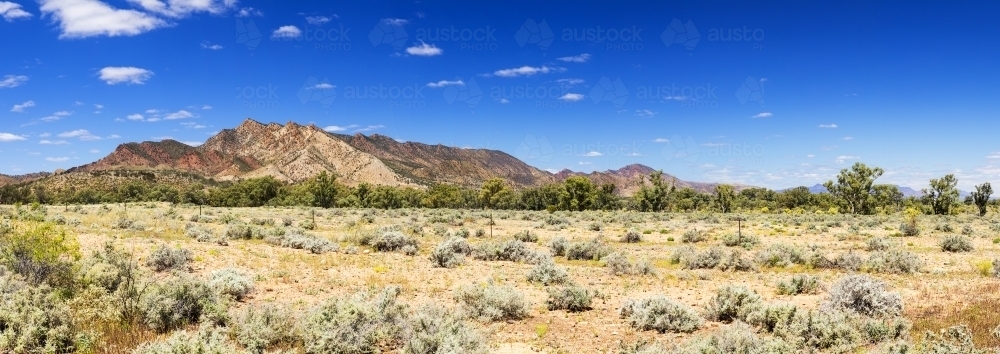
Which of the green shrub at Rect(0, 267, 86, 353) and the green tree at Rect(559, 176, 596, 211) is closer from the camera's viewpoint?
the green shrub at Rect(0, 267, 86, 353)

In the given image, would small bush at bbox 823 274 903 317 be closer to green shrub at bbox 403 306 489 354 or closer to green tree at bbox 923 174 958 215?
green shrub at bbox 403 306 489 354

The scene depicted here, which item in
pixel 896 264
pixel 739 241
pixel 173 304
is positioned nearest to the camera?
pixel 173 304

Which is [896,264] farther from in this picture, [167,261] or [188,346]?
[167,261]

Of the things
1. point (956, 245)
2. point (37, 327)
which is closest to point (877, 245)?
point (956, 245)

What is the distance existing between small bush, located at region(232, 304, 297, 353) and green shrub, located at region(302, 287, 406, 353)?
0.34 meters

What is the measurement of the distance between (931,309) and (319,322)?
43.0ft

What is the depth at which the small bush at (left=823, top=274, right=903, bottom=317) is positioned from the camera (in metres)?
11.3

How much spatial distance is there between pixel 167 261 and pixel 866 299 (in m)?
18.1

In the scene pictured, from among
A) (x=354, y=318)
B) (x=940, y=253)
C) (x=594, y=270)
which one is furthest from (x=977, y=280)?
(x=354, y=318)

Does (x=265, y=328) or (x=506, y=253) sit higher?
(x=506, y=253)

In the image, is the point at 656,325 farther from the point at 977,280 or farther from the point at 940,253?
the point at 940,253

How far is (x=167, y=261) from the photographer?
1563cm

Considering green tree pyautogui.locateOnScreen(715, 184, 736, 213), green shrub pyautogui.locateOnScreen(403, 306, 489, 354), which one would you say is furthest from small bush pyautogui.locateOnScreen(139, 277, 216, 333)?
green tree pyautogui.locateOnScreen(715, 184, 736, 213)

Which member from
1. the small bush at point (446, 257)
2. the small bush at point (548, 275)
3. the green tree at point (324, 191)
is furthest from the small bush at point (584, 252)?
the green tree at point (324, 191)
